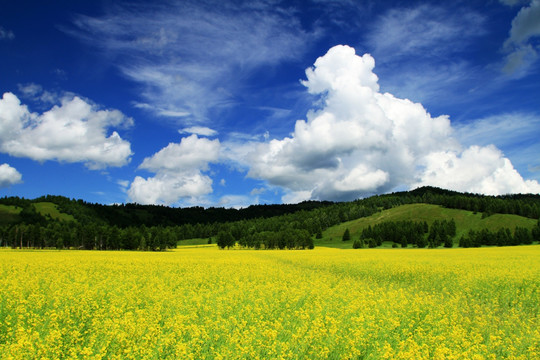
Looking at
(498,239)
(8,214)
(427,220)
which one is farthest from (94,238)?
(427,220)

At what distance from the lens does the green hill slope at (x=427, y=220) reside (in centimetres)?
13088

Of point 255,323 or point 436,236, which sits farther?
point 436,236

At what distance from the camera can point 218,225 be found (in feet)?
603

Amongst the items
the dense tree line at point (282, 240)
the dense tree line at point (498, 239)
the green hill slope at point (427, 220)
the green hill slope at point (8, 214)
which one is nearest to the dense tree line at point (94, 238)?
the dense tree line at point (282, 240)

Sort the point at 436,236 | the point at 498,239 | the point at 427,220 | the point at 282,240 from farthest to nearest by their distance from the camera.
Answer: the point at 427,220, the point at 436,236, the point at 282,240, the point at 498,239

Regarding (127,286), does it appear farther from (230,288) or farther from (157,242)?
(157,242)

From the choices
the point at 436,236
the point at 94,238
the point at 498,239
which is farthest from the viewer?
the point at 436,236

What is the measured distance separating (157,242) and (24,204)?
469ft

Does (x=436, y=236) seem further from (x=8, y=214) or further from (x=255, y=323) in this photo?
(x=8, y=214)

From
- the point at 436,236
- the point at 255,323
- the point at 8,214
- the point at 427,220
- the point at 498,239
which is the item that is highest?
the point at 8,214

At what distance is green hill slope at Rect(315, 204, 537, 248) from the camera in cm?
13088

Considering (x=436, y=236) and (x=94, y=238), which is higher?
(x=94, y=238)

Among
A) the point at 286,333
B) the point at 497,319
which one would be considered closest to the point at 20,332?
the point at 286,333

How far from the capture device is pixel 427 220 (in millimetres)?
150875
